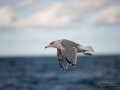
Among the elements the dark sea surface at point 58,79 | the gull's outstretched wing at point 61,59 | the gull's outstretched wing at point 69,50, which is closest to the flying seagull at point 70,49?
the gull's outstretched wing at point 69,50

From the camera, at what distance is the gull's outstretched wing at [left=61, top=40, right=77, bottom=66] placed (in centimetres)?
595

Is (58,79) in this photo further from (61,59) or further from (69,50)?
(69,50)

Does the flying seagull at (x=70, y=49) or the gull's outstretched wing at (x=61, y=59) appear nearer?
the flying seagull at (x=70, y=49)

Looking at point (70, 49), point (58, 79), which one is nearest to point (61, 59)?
point (70, 49)

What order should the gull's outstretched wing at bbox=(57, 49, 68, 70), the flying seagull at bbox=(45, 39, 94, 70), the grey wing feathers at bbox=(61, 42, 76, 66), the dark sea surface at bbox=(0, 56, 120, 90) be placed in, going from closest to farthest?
1. the grey wing feathers at bbox=(61, 42, 76, 66)
2. the flying seagull at bbox=(45, 39, 94, 70)
3. the gull's outstretched wing at bbox=(57, 49, 68, 70)
4. the dark sea surface at bbox=(0, 56, 120, 90)

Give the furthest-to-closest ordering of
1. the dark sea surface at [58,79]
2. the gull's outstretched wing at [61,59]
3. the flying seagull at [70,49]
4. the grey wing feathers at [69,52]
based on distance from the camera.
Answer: the dark sea surface at [58,79] < the gull's outstretched wing at [61,59] < the flying seagull at [70,49] < the grey wing feathers at [69,52]

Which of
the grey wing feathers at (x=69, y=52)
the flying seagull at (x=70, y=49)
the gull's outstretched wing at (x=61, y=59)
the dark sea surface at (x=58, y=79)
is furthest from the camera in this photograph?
the dark sea surface at (x=58, y=79)

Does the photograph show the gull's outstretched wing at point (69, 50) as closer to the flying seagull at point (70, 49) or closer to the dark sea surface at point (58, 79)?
the flying seagull at point (70, 49)

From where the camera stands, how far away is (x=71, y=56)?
6090 mm

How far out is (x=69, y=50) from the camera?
6352 millimetres

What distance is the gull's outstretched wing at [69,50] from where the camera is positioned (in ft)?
19.5

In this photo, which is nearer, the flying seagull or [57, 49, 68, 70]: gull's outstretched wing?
the flying seagull

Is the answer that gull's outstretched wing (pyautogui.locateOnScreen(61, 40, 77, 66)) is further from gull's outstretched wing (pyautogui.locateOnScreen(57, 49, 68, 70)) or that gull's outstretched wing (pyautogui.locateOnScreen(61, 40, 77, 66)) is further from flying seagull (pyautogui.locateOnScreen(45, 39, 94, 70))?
gull's outstretched wing (pyautogui.locateOnScreen(57, 49, 68, 70))

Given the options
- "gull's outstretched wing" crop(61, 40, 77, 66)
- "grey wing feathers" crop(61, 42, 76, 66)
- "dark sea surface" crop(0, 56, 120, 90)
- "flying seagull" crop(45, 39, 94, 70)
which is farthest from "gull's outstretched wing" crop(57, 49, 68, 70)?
"dark sea surface" crop(0, 56, 120, 90)
